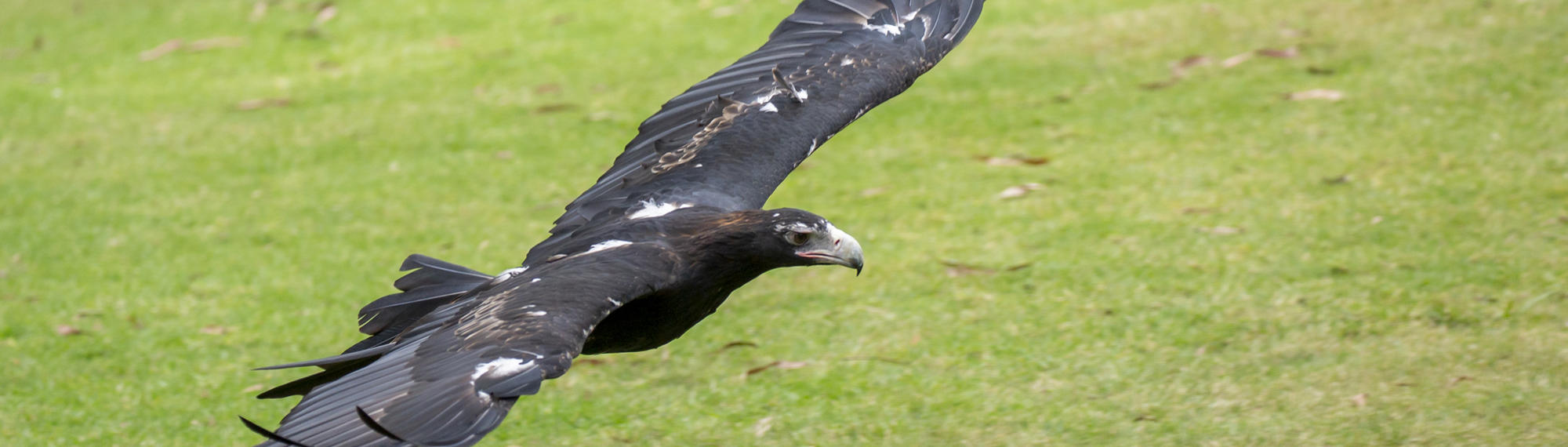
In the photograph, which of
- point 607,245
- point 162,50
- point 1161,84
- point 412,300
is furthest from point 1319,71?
point 162,50

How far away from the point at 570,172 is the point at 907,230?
6.54 ft

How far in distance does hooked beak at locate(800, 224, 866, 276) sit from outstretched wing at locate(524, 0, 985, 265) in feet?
1.72

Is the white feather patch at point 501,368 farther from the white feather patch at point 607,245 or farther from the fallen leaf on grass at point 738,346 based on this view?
the fallen leaf on grass at point 738,346

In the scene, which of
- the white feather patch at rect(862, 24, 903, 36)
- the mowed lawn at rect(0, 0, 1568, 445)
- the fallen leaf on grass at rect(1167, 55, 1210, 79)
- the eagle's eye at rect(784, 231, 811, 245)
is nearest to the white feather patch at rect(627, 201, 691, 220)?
the eagle's eye at rect(784, 231, 811, 245)

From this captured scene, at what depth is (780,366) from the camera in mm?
5465

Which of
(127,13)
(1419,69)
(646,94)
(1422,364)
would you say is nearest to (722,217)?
(1422,364)

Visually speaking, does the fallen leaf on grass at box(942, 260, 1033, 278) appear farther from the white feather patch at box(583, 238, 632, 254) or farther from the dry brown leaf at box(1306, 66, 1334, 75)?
the dry brown leaf at box(1306, 66, 1334, 75)

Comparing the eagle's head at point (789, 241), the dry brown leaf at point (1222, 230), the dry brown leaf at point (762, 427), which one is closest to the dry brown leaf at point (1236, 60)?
the dry brown leaf at point (1222, 230)

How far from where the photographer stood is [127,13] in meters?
11.5

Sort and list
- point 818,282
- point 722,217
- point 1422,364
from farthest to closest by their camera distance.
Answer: point 818,282 → point 1422,364 → point 722,217

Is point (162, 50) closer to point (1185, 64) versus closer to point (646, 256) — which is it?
point (1185, 64)

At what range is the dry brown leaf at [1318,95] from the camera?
8172 mm

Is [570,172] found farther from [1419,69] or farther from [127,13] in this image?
[127,13]

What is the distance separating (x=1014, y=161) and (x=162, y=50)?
6.55 meters
